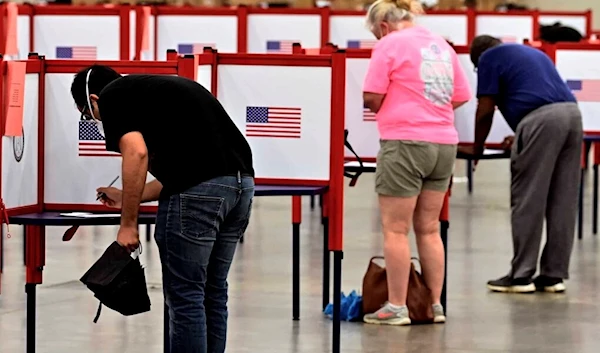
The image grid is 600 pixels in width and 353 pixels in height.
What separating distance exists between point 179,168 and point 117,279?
1.44 ft

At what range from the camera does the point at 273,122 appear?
19.1 ft

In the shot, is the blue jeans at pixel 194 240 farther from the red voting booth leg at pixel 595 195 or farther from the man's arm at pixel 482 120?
the red voting booth leg at pixel 595 195

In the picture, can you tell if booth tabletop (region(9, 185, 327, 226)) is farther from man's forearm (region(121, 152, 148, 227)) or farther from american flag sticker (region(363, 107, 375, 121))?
american flag sticker (region(363, 107, 375, 121))

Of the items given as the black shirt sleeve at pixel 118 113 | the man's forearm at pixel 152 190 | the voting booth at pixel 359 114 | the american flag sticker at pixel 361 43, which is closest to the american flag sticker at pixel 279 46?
the american flag sticker at pixel 361 43

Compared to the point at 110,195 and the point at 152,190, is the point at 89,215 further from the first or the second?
the point at 152,190

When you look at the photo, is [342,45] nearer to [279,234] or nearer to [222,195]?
[279,234]

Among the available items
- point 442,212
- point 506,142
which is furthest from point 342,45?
point 442,212

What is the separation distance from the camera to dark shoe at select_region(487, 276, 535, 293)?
7465 mm

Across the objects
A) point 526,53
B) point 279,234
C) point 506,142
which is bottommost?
point 279,234

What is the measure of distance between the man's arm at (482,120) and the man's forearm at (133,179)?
293 cm

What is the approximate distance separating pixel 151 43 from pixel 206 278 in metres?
5.52

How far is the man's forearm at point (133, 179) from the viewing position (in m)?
4.44

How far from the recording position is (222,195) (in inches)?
181

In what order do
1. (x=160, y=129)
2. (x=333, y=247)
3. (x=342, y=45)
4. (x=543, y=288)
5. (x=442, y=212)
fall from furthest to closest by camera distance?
1. (x=342, y=45)
2. (x=543, y=288)
3. (x=442, y=212)
4. (x=333, y=247)
5. (x=160, y=129)
